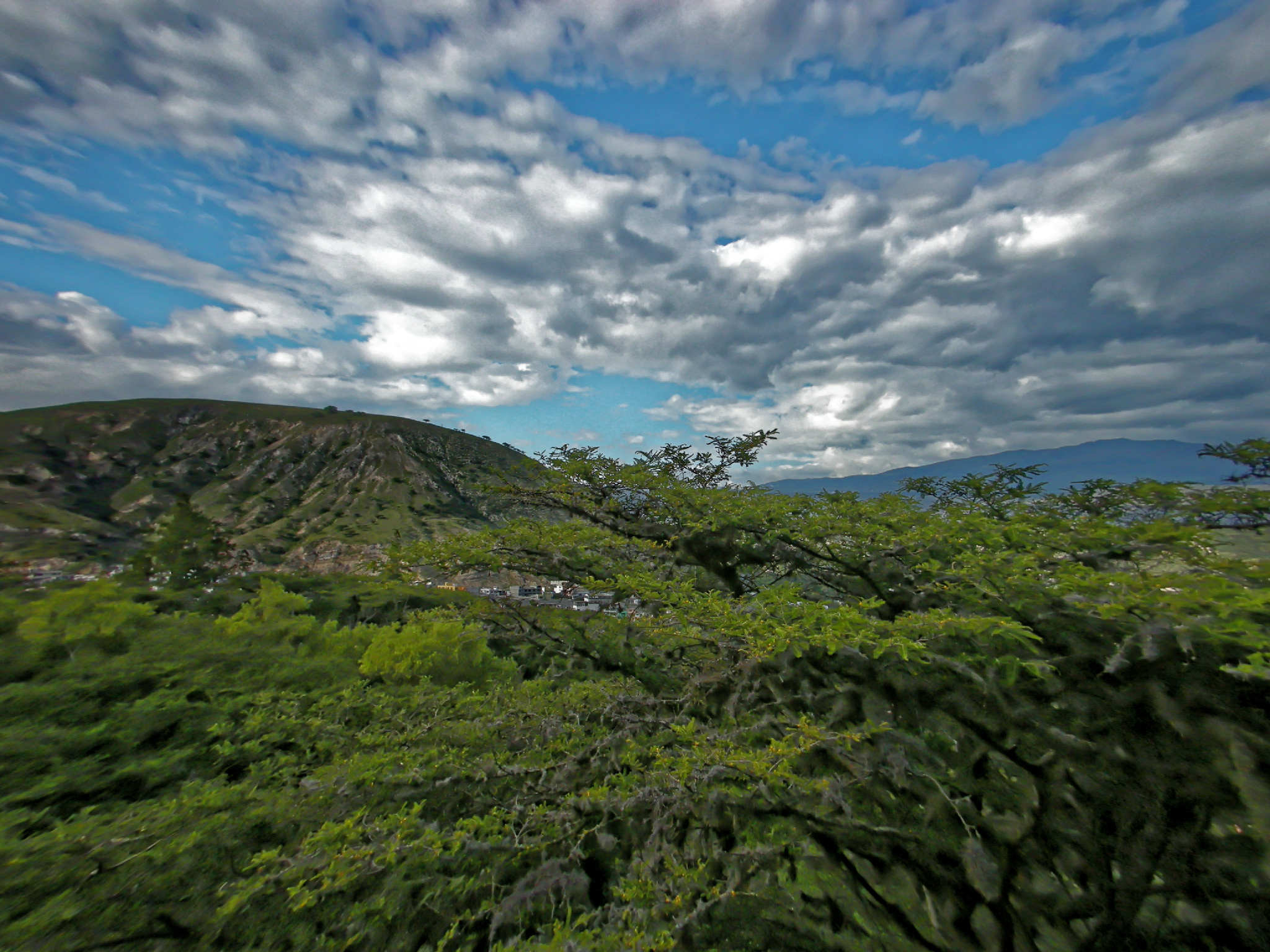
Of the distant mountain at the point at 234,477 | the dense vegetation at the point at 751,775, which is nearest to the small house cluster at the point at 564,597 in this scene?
the dense vegetation at the point at 751,775

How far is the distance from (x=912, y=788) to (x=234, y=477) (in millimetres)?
166898

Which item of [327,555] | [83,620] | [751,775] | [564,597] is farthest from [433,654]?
[327,555]

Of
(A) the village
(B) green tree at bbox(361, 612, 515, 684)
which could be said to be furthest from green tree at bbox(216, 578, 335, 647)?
(A) the village

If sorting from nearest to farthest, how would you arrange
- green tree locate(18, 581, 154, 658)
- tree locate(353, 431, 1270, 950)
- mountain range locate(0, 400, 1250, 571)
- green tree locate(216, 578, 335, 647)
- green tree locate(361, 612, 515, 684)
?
tree locate(353, 431, 1270, 950) < green tree locate(18, 581, 154, 658) < green tree locate(361, 612, 515, 684) < green tree locate(216, 578, 335, 647) < mountain range locate(0, 400, 1250, 571)

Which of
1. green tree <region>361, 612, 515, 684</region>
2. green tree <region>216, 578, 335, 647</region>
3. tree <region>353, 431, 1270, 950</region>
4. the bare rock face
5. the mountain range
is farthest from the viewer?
the mountain range

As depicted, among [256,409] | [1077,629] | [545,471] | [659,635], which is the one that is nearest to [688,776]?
[659,635]

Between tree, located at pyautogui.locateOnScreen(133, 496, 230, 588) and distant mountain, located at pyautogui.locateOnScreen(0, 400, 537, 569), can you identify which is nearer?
tree, located at pyautogui.locateOnScreen(133, 496, 230, 588)

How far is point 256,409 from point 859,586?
207564 millimetres

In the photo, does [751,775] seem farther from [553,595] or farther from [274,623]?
[274,623]

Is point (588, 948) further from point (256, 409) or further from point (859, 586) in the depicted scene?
point (256, 409)

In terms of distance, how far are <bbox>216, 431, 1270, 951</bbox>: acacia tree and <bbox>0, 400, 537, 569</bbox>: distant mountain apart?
268 feet

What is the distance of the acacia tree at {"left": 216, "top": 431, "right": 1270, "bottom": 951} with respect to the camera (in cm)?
319

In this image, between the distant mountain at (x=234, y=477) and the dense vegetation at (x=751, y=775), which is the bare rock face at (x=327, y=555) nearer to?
the distant mountain at (x=234, y=477)

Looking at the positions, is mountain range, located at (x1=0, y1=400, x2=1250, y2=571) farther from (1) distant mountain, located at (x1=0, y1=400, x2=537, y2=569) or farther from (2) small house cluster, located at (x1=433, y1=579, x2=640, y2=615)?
(2) small house cluster, located at (x1=433, y1=579, x2=640, y2=615)
